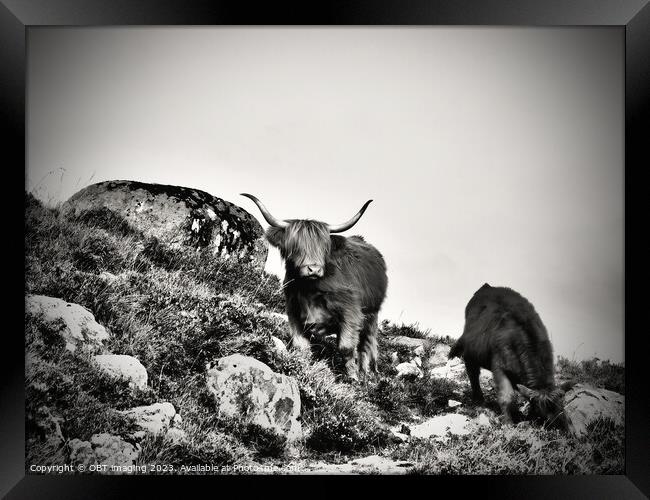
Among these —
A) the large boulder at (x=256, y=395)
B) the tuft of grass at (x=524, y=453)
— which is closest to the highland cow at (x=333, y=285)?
the large boulder at (x=256, y=395)

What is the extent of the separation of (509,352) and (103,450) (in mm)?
2832

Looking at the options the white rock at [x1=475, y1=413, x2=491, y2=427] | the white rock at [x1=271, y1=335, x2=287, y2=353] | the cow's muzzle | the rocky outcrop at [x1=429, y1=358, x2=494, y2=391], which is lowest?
the white rock at [x1=475, y1=413, x2=491, y2=427]

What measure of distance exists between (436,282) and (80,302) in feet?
7.95

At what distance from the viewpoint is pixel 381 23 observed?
355 cm

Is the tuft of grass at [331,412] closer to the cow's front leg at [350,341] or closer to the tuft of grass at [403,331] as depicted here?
the cow's front leg at [350,341]

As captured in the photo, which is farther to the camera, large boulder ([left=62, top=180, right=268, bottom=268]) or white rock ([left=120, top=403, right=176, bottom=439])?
large boulder ([left=62, top=180, right=268, bottom=268])

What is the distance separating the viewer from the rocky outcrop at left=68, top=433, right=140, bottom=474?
3.54 metres

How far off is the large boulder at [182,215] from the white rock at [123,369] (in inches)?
33.4

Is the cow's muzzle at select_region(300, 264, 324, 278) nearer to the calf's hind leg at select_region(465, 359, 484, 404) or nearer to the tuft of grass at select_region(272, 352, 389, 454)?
the tuft of grass at select_region(272, 352, 389, 454)

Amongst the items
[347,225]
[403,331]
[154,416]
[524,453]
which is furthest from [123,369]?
[524,453]

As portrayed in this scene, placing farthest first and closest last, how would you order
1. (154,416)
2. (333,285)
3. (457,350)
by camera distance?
1. (333,285)
2. (457,350)
3. (154,416)

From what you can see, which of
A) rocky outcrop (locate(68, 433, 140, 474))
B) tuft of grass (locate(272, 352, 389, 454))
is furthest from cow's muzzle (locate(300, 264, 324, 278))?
rocky outcrop (locate(68, 433, 140, 474))

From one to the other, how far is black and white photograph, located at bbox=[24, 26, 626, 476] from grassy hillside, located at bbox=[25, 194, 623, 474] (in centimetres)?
1

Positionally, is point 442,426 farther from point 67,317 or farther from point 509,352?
point 67,317
